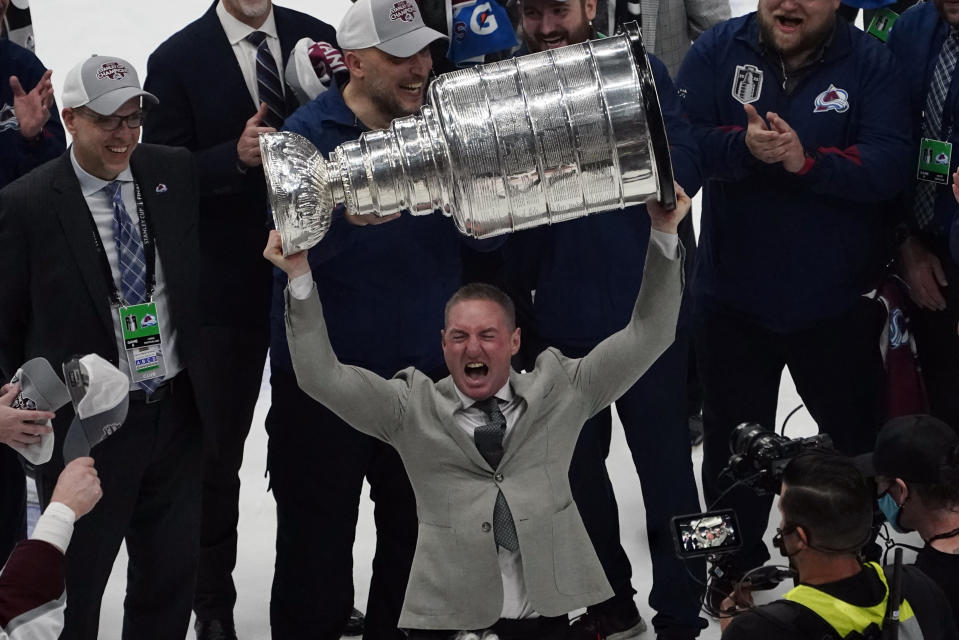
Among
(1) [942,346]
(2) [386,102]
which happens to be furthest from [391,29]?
(1) [942,346]

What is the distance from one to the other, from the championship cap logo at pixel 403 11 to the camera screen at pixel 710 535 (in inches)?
55.8

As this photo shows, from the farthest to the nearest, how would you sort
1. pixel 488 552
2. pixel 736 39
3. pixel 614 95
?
pixel 736 39
pixel 488 552
pixel 614 95

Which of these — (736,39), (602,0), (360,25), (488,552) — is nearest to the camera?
(488,552)

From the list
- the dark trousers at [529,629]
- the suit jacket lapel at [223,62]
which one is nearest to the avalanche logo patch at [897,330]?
the dark trousers at [529,629]

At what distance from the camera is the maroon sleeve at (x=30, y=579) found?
2.81 meters

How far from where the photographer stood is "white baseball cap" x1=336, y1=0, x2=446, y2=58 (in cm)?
376

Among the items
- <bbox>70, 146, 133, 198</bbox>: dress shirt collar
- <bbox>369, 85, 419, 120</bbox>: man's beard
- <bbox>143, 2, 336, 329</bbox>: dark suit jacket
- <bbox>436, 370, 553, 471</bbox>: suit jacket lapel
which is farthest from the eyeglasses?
<bbox>436, 370, 553, 471</bbox>: suit jacket lapel

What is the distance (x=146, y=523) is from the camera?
4.02m

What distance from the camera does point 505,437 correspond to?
138 inches

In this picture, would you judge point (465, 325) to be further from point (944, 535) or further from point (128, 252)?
point (944, 535)

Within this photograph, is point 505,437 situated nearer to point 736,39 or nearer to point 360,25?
point 360,25

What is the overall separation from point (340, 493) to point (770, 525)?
178 centimetres

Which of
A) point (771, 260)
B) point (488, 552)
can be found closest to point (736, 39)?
point (771, 260)

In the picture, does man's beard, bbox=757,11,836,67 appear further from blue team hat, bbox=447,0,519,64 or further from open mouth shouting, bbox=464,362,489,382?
open mouth shouting, bbox=464,362,489,382
